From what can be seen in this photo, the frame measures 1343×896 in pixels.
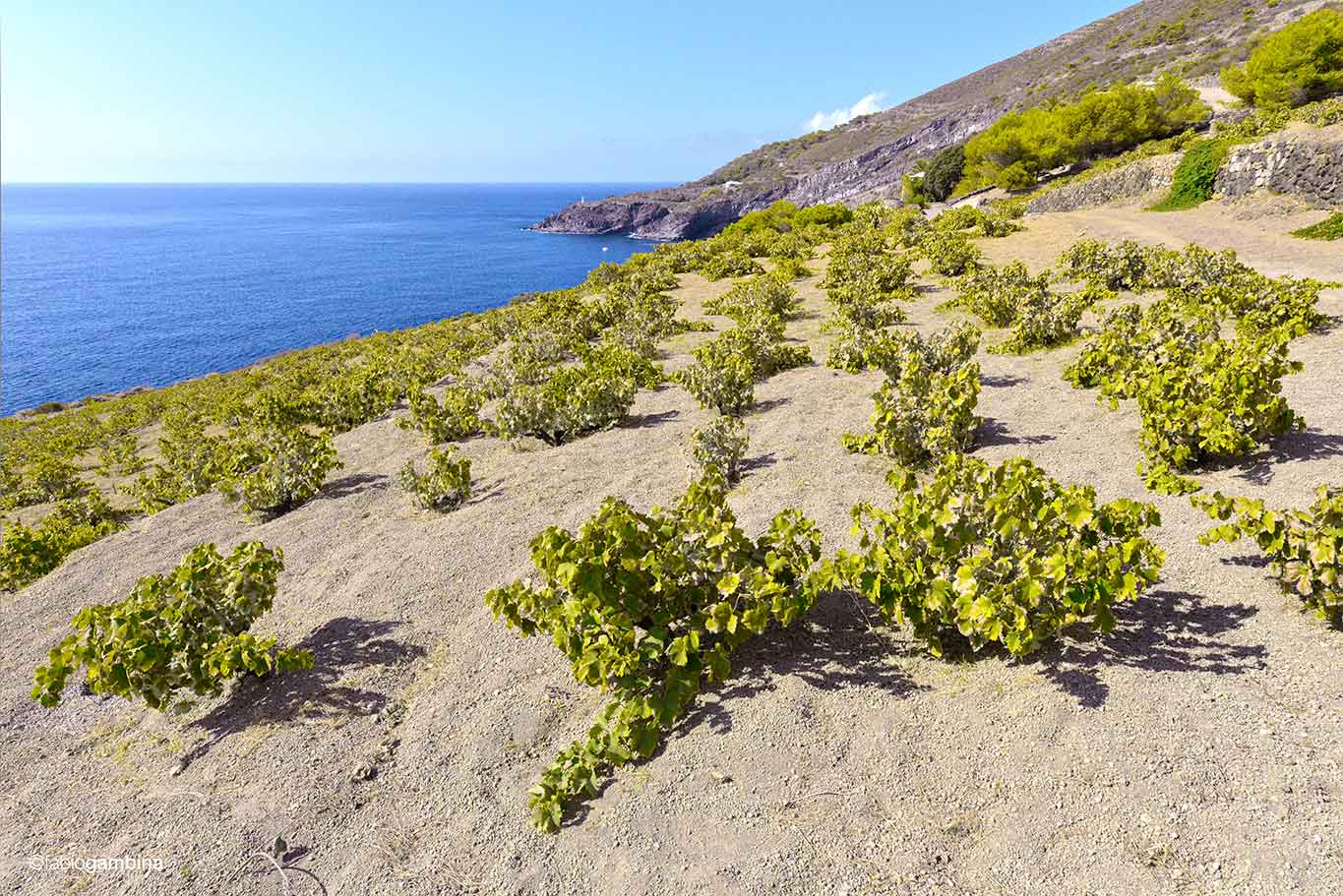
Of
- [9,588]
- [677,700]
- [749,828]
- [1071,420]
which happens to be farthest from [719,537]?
[9,588]

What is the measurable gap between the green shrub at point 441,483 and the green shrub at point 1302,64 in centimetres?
5760

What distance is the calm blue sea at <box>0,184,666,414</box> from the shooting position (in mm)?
58875

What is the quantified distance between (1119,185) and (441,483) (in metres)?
42.0

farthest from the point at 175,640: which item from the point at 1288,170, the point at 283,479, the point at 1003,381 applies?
the point at 1288,170

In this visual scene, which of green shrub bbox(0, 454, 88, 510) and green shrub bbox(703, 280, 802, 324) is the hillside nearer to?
green shrub bbox(703, 280, 802, 324)

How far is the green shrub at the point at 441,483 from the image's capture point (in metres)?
10.8

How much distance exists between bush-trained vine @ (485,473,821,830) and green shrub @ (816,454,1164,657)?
59 centimetres

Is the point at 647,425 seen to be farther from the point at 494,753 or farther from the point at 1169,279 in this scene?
the point at 1169,279

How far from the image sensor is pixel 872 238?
3106 centimetres

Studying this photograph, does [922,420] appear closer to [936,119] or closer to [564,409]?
[564,409]

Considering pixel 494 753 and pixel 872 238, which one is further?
pixel 872 238

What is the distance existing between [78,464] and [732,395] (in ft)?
104

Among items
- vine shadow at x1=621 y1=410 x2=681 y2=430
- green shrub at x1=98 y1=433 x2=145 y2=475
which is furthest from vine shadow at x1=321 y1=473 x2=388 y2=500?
green shrub at x1=98 y1=433 x2=145 y2=475

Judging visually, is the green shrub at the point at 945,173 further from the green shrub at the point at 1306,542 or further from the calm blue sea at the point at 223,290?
the green shrub at the point at 1306,542
